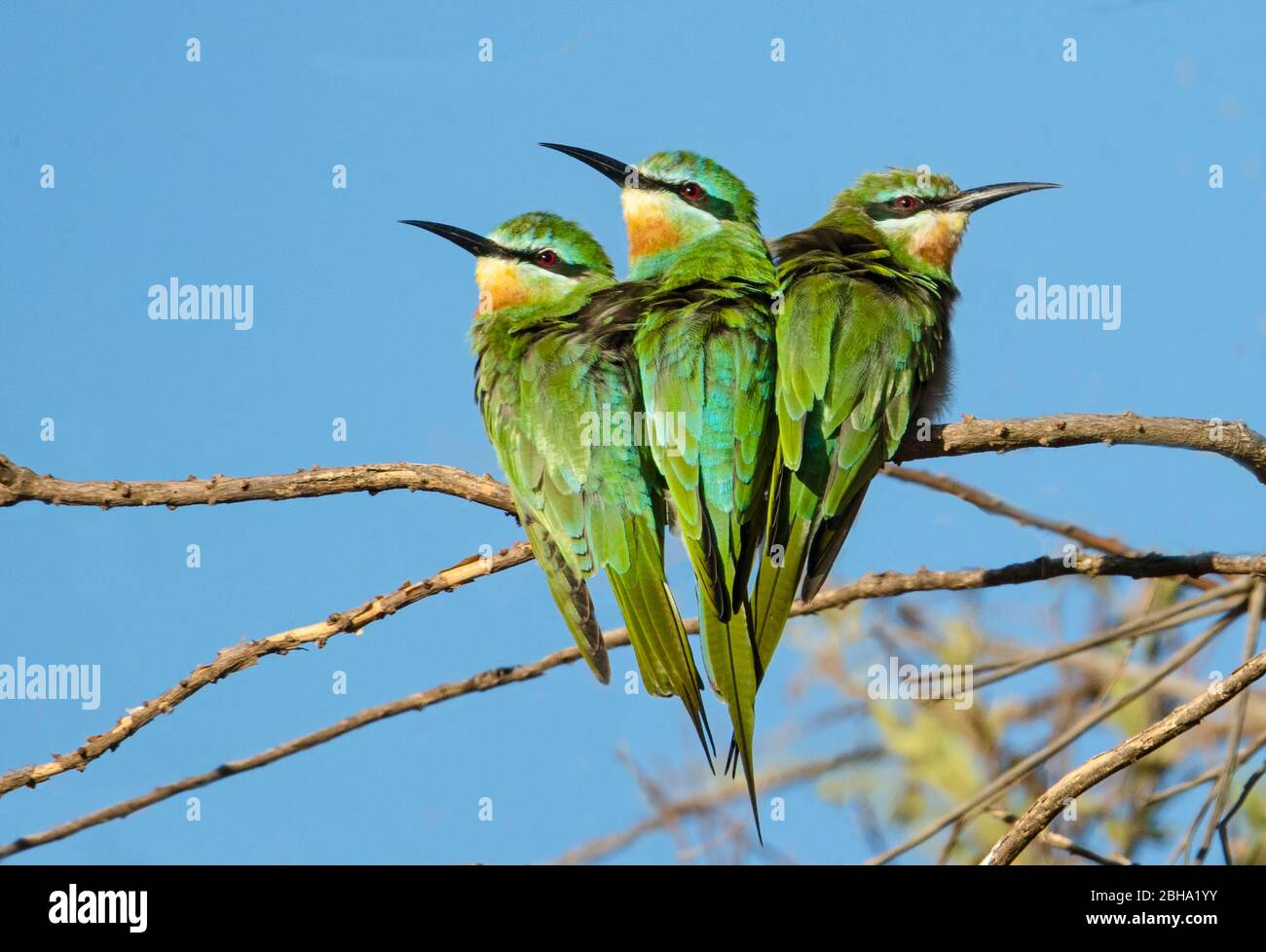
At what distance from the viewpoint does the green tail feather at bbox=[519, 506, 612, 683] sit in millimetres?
2734

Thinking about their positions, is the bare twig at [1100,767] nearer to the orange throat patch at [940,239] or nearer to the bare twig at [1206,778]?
the bare twig at [1206,778]

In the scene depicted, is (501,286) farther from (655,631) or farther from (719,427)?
(655,631)

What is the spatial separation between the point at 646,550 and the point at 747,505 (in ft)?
0.64

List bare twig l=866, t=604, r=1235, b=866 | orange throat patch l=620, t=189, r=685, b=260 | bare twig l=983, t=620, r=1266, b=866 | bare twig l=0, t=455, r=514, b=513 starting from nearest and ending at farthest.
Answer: bare twig l=983, t=620, r=1266, b=866 → bare twig l=866, t=604, r=1235, b=866 → bare twig l=0, t=455, r=514, b=513 → orange throat patch l=620, t=189, r=685, b=260

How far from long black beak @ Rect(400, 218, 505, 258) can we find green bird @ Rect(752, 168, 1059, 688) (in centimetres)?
63

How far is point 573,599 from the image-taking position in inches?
110

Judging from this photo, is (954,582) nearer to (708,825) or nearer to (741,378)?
(741,378)

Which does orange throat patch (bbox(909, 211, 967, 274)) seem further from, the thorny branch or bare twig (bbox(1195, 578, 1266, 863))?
bare twig (bbox(1195, 578, 1266, 863))

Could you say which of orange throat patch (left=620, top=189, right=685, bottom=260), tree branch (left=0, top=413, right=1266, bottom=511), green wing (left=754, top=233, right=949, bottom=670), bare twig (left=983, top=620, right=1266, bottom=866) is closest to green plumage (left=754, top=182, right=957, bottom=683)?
green wing (left=754, top=233, right=949, bottom=670)

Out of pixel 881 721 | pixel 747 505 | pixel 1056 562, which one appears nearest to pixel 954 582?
pixel 1056 562

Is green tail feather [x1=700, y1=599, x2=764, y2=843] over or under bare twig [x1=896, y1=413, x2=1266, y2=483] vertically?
under

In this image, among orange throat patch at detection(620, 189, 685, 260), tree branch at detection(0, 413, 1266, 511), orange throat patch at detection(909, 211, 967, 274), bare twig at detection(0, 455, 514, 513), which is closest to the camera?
tree branch at detection(0, 413, 1266, 511)

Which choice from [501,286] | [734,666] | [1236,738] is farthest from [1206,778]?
[501,286]

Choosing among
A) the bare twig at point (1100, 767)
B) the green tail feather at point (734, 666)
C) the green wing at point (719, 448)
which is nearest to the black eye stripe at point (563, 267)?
the green wing at point (719, 448)
